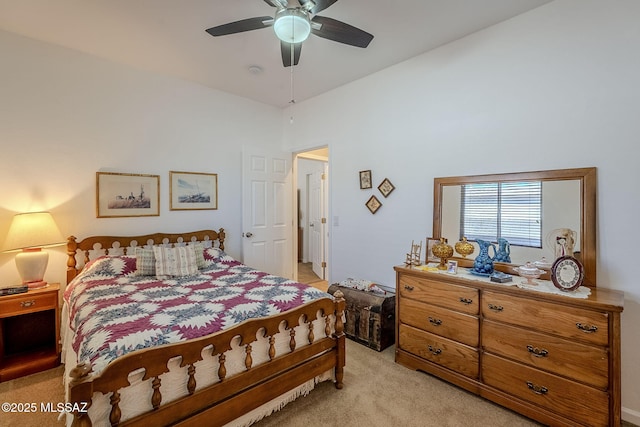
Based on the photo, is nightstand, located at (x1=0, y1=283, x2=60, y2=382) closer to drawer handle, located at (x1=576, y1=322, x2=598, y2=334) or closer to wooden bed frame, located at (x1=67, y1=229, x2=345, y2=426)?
wooden bed frame, located at (x1=67, y1=229, x2=345, y2=426)

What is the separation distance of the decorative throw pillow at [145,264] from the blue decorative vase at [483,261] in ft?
9.64

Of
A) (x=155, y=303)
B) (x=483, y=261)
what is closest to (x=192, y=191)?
(x=155, y=303)

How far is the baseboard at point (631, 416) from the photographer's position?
191 centimetres

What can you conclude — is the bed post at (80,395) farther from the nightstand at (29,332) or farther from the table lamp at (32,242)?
the table lamp at (32,242)

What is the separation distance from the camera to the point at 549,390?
185cm

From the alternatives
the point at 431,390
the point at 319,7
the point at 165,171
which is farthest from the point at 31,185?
the point at 431,390

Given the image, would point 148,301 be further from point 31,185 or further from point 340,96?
point 340,96

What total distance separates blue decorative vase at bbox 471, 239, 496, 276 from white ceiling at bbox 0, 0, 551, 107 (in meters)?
1.87

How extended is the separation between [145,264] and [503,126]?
352 cm

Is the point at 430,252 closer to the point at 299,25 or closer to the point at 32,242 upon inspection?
the point at 299,25

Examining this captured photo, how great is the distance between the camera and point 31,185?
9.00 feet

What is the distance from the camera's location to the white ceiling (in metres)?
2.26

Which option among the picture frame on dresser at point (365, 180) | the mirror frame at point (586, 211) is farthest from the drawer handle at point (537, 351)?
the picture frame on dresser at point (365, 180)

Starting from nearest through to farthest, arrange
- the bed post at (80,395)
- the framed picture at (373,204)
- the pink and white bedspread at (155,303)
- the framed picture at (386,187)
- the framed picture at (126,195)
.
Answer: the bed post at (80,395) < the pink and white bedspread at (155,303) < the framed picture at (126,195) < the framed picture at (386,187) < the framed picture at (373,204)
